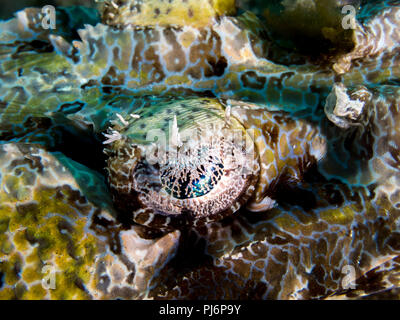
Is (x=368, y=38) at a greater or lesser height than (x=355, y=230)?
greater

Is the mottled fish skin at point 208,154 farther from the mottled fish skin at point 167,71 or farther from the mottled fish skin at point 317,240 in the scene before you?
the mottled fish skin at point 167,71

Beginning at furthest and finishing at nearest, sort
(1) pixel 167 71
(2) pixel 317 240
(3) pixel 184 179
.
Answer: (1) pixel 167 71 < (2) pixel 317 240 < (3) pixel 184 179

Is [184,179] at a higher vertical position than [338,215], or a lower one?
higher

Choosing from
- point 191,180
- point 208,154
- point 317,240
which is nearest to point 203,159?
point 208,154

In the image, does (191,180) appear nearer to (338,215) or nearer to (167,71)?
(338,215)

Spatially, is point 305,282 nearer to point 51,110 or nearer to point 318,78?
point 318,78

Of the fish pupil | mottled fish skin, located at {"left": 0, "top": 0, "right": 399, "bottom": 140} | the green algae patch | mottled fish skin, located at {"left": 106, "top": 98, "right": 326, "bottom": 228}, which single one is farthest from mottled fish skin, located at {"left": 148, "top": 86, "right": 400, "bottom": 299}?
mottled fish skin, located at {"left": 0, "top": 0, "right": 399, "bottom": 140}

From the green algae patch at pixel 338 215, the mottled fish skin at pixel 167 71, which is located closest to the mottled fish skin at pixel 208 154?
the green algae patch at pixel 338 215
